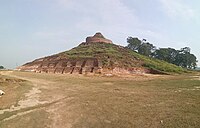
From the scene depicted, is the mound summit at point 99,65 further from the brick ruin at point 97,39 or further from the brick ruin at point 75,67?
the brick ruin at point 97,39

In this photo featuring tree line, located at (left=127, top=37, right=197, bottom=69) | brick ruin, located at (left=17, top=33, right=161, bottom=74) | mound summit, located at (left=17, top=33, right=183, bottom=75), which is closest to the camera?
brick ruin, located at (left=17, top=33, right=161, bottom=74)

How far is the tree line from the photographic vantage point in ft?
296

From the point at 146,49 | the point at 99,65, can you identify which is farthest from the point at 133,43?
the point at 99,65

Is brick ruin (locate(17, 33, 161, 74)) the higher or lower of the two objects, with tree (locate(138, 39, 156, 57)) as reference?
lower

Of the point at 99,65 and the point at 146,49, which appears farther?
the point at 146,49

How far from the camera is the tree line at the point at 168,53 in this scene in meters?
90.2

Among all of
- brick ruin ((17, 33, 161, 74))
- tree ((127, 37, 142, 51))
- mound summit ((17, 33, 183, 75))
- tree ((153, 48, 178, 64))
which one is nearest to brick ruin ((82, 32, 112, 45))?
tree ((127, 37, 142, 51))

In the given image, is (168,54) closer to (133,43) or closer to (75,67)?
(133,43)

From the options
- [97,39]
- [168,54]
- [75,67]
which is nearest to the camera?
[75,67]

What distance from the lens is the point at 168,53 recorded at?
9300cm

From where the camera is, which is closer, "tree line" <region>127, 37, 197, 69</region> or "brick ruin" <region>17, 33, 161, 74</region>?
"brick ruin" <region>17, 33, 161, 74</region>

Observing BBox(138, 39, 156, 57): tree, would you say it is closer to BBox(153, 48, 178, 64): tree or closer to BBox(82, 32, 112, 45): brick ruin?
BBox(153, 48, 178, 64): tree

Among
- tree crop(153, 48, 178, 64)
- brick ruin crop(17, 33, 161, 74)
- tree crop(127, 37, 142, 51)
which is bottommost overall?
brick ruin crop(17, 33, 161, 74)

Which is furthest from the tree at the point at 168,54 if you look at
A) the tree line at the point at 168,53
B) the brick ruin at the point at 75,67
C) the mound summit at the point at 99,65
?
the brick ruin at the point at 75,67
